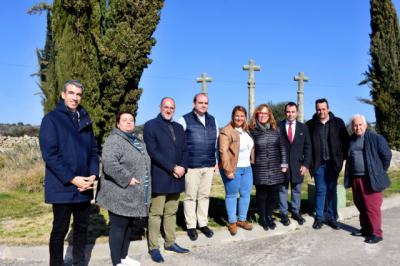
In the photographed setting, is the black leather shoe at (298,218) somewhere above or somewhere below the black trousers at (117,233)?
below

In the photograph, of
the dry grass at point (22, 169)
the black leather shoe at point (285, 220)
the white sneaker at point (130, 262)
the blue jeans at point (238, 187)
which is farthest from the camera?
the dry grass at point (22, 169)

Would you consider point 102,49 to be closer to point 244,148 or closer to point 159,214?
point 244,148

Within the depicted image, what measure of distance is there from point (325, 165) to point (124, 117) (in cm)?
316

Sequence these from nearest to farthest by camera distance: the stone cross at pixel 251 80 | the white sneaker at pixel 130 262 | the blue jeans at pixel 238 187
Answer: the white sneaker at pixel 130 262 < the blue jeans at pixel 238 187 < the stone cross at pixel 251 80

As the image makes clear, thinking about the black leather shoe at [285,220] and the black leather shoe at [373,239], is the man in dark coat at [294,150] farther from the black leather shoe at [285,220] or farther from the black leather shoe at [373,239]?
the black leather shoe at [373,239]

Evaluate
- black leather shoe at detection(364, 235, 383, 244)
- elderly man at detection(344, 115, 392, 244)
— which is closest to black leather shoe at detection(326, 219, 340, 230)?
elderly man at detection(344, 115, 392, 244)

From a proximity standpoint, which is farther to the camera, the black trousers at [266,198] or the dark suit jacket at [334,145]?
the dark suit jacket at [334,145]

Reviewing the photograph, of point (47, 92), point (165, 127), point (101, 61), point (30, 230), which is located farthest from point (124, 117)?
point (47, 92)

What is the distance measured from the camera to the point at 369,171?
5023 mm

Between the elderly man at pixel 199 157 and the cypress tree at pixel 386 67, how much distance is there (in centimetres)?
1419

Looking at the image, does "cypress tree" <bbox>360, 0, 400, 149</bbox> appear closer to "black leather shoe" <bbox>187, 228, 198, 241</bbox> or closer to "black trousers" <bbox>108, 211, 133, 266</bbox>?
"black leather shoe" <bbox>187, 228, 198, 241</bbox>

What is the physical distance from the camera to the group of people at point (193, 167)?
11.9ft

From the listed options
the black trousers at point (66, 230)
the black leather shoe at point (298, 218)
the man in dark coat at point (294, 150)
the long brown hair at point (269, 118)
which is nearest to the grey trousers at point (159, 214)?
the black trousers at point (66, 230)

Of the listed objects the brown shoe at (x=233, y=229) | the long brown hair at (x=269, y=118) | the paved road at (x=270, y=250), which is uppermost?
the long brown hair at (x=269, y=118)
